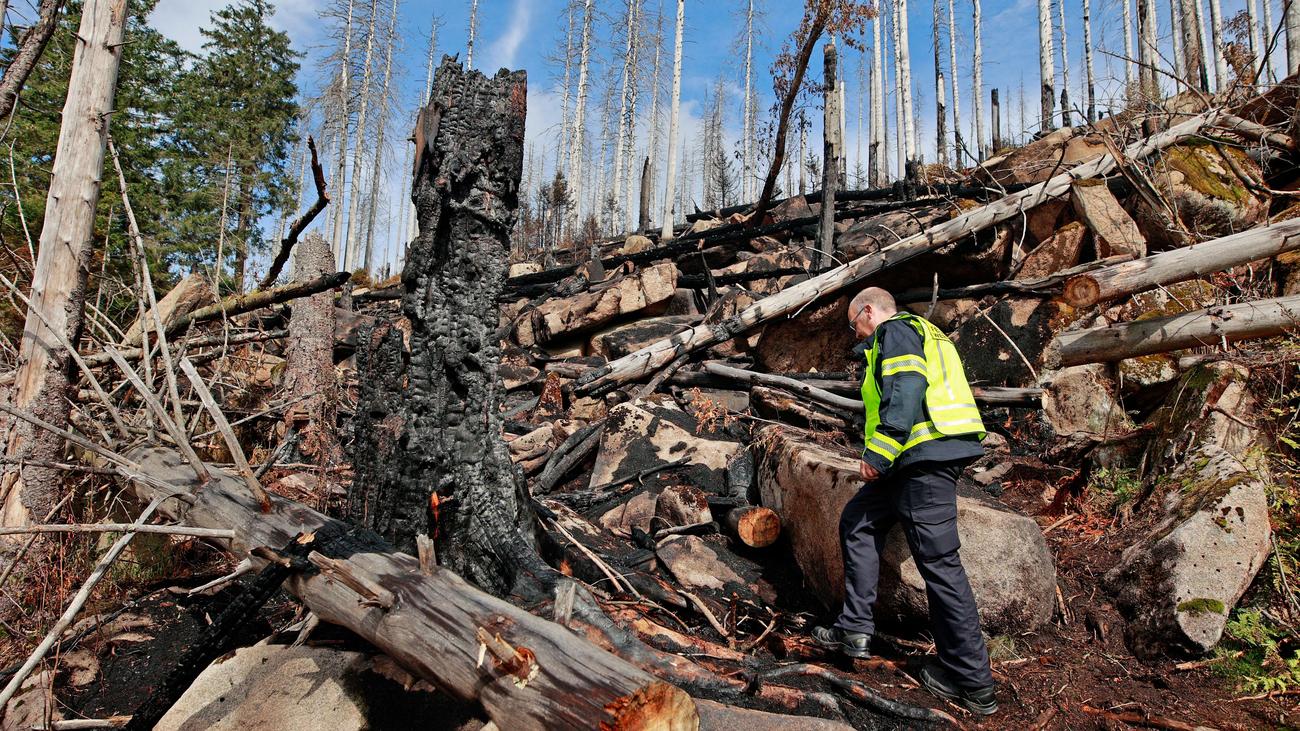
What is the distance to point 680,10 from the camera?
20.5 m

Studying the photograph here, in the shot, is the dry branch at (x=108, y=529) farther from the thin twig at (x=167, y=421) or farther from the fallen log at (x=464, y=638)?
the thin twig at (x=167, y=421)

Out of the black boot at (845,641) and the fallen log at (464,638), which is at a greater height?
the fallen log at (464,638)

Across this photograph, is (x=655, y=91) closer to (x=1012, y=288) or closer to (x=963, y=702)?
(x=1012, y=288)

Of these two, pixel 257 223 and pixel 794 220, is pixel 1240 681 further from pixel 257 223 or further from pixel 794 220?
pixel 257 223

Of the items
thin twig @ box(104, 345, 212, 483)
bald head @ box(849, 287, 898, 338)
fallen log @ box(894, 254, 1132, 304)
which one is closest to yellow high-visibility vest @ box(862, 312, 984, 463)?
bald head @ box(849, 287, 898, 338)

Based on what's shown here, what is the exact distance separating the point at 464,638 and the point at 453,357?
1.52 m

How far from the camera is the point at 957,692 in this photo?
3018 millimetres

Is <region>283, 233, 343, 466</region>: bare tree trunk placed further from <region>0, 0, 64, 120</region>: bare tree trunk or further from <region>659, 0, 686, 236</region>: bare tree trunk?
<region>659, 0, 686, 236</region>: bare tree trunk

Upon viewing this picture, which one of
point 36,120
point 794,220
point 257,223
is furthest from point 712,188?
point 36,120

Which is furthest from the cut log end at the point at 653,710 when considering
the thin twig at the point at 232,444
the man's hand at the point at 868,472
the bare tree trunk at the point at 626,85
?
the bare tree trunk at the point at 626,85

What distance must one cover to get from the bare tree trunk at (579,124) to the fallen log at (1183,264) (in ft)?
66.2

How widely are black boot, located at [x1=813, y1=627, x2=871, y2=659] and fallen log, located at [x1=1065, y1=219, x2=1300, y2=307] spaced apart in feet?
13.9

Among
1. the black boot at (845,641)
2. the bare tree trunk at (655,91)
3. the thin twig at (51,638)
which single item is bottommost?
the black boot at (845,641)

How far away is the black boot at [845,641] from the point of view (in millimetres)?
3281
